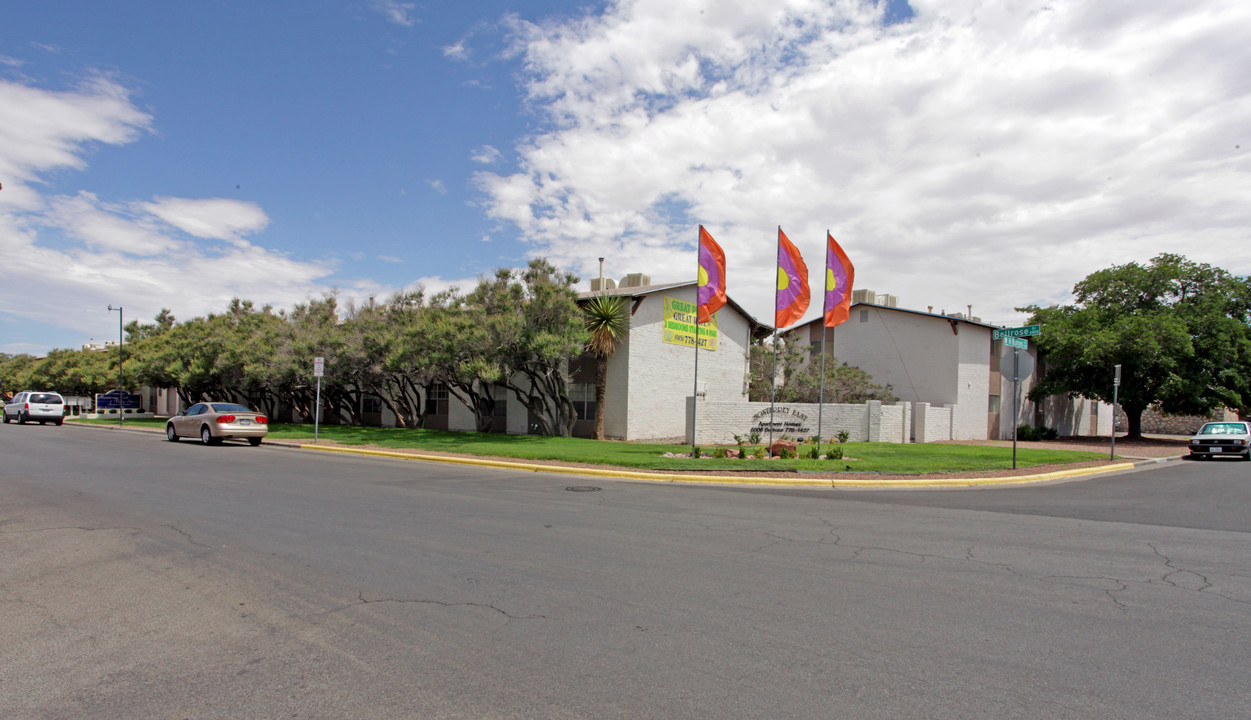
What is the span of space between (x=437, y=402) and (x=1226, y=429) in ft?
105

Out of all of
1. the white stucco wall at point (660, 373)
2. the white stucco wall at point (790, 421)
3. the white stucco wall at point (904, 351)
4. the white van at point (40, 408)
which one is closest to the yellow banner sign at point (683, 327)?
the white stucco wall at point (660, 373)

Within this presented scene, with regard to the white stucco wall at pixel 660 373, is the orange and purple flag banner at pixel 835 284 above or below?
above

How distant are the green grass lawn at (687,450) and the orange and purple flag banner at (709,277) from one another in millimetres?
3884

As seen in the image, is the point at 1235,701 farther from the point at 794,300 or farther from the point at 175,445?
the point at 175,445

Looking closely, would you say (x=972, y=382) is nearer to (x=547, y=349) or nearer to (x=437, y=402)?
(x=547, y=349)

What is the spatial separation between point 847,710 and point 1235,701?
2.25 m

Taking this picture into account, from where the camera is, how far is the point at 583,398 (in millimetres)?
27781

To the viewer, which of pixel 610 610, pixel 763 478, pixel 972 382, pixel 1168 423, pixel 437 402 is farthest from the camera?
pixel 1168 423

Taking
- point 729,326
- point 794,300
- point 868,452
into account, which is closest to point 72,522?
point 794,300

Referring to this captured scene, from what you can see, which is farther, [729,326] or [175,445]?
[729,326]

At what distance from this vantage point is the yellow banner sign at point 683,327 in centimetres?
2766

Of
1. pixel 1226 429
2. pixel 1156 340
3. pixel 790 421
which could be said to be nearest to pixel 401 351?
pixel 790 421

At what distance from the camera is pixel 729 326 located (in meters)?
30.3

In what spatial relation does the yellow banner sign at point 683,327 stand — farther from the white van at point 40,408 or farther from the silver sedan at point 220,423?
the white van at point 40,408
